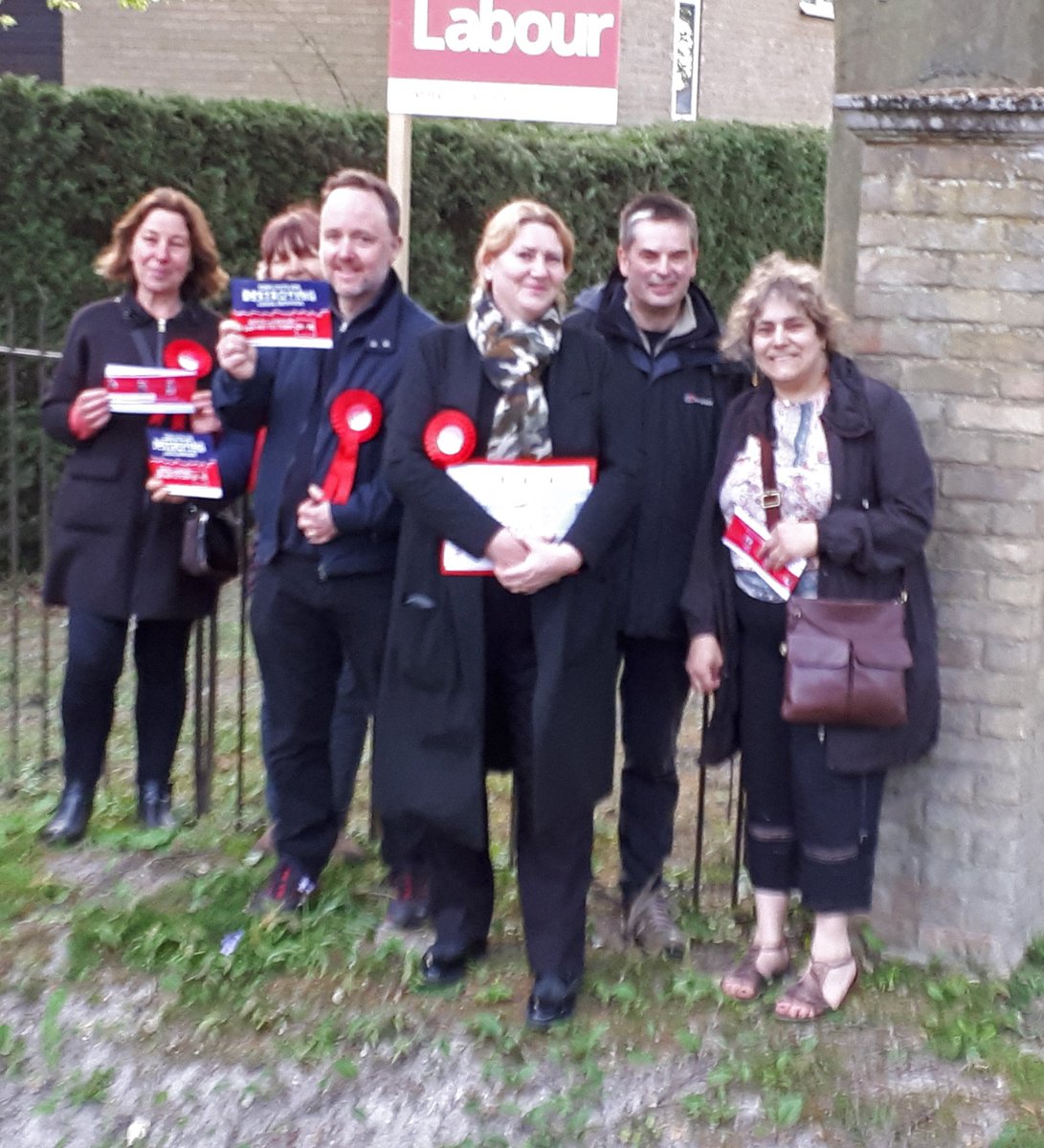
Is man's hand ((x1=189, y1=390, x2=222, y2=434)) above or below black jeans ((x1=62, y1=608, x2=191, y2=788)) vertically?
above

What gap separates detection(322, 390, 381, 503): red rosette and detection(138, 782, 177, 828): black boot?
150 cm

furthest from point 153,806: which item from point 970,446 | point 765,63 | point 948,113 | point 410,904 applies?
point 765,63

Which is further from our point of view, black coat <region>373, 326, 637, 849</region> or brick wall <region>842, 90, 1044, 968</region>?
brick wall <region>842, 90, 1044, 968</region>

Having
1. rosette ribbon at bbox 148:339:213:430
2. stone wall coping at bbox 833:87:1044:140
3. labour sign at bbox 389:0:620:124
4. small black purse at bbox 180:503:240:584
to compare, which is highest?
labour sign at bbox 389:0:620:124

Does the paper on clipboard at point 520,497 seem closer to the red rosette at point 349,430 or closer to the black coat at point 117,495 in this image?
the red rosette at point 349,430

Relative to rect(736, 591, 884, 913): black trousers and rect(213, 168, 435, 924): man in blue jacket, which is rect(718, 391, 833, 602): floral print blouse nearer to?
rect(736, 591, 884, 913): black trousers

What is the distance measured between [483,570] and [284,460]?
0.71 meters

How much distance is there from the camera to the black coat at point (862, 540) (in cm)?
324

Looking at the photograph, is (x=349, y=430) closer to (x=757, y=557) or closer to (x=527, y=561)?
(x=527, y=561)

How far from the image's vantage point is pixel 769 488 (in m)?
3.33

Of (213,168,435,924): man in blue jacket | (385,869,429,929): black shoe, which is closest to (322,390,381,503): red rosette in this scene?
(213,168,435,924): man in blue jacket

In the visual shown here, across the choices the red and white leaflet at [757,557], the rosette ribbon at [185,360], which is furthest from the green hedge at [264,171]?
the red and white leaflet at [757,557]

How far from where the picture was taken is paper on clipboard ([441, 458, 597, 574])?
128 inches

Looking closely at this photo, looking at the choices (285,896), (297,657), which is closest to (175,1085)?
(285,896)
